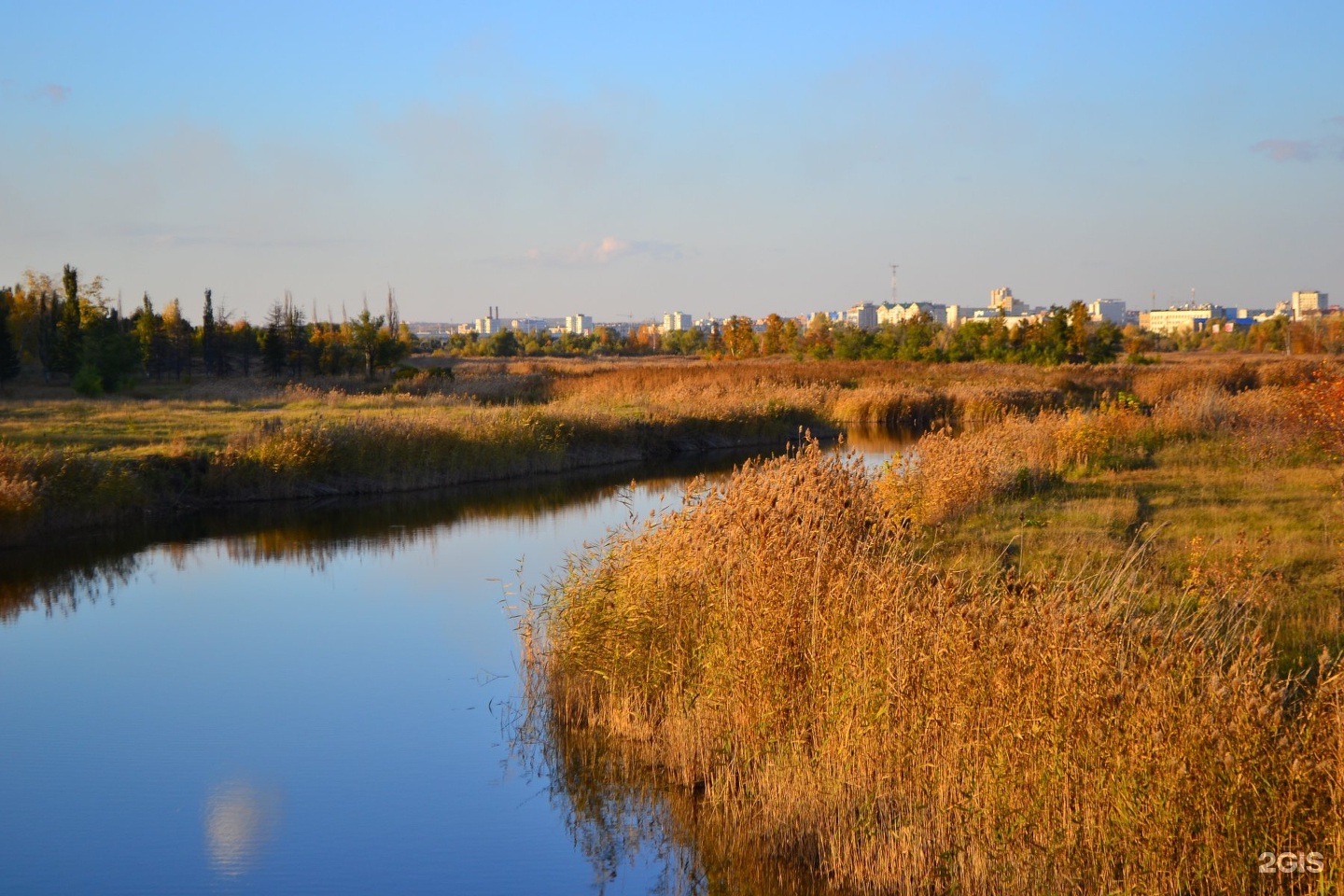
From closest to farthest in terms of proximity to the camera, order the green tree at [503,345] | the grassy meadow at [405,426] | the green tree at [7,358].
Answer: the grassy meadow at [405,426], the green tree at [7,358], the green tree at [503,345]

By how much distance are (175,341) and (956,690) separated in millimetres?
52401

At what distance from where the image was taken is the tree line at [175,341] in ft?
150

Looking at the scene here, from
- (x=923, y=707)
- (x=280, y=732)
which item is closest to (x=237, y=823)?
(x=280, y=732)

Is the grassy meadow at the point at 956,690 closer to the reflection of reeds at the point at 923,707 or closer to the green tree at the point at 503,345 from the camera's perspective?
the reflection of reeds at the point at 923,707

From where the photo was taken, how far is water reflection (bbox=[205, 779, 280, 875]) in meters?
7.34

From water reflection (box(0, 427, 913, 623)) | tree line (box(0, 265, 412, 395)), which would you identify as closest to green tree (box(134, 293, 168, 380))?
tree line (box(0, 265, 412, 395))

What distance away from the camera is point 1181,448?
19.6 m

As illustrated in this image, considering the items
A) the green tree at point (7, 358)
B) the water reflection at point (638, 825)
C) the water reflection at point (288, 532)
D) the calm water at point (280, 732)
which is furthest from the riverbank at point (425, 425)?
the water reflection at point (638, 825)

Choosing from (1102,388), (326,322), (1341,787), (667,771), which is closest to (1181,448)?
(667,771)

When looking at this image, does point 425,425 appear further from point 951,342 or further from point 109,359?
point 951,342

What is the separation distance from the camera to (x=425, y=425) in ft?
82.5

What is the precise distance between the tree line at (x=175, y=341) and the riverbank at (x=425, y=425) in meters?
6.71

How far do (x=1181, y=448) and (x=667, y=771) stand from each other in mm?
14644

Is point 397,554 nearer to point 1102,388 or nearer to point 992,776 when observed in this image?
point 992,776
